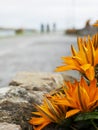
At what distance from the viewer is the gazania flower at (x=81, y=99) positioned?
1790 mm

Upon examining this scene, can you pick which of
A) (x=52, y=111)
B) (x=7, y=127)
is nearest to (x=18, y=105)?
(x=7, y=127)

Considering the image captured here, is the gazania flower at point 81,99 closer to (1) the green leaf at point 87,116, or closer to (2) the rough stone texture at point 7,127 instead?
(1) the green leaf at point 87,116

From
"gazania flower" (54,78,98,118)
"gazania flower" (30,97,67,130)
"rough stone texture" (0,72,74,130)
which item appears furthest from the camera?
"rough stone texture" (0,72,74,130)

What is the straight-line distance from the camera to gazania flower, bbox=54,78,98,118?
179 centimetres

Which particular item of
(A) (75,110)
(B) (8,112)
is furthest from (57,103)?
(B) (8,112)

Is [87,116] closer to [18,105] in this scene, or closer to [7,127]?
[7,127]

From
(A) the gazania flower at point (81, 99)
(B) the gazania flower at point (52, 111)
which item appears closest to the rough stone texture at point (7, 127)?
(B) the gazania flower at point (52, 111)

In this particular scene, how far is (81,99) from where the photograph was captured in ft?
5.89

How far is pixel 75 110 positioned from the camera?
1813 mm

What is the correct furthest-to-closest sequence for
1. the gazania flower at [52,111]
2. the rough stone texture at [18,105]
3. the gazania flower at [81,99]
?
the rough stone texture at [18,105], the gazania flower at [52,111], the gazania flower at [81,99]

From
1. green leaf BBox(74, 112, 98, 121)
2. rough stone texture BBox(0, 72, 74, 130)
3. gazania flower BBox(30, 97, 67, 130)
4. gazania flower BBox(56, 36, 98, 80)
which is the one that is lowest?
rough stone texture BBox(0, 72, 74, 130)

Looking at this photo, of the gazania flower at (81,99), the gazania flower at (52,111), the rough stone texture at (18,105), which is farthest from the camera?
the rough stone texture at (18,105)

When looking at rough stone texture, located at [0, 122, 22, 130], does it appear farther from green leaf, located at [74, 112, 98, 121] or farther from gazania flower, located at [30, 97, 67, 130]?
green leaf, located at [74, 112, 98, 121]

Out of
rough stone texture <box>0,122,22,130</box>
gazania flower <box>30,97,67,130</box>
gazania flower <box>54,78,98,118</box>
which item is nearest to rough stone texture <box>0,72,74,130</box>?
rough stone texture <box>0,122,22,130</box>
